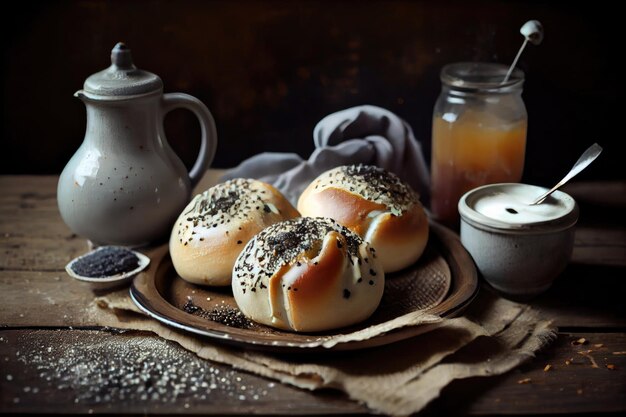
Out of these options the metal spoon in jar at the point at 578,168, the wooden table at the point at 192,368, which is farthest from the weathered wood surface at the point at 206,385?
the metal spoon in jar at the point at 578,168

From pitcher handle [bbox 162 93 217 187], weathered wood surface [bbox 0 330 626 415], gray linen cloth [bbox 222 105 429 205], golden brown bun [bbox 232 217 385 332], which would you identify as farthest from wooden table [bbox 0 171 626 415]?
gray linen cloth [bbox 222 105 429 205]

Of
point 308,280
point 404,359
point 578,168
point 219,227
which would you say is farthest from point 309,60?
point 404,359

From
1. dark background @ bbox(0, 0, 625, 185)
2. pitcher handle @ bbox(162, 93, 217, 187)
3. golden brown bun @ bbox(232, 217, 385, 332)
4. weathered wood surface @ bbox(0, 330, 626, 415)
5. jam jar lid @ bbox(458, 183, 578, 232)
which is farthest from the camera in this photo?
dark background @ bbox(0, 0, 625, 185)

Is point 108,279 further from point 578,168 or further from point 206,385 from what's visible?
point 578,168

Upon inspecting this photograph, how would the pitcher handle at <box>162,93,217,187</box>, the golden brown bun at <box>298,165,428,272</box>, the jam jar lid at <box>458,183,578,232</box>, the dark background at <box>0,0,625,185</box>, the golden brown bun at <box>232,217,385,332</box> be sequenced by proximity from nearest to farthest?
the golden brown bun at <box>232,217,385,332</box> < the jam jar lid at <box>458,183,578,232</box> < the golden brown bun at <box>298,165,428,272</box> < the pitcher handle at <box>162,93,217,187</box> < the dark background at <box>0,0,625,185</box>

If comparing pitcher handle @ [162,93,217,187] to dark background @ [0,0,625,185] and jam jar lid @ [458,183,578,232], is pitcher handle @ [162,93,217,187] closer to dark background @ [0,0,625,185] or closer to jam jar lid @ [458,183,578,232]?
dark background @ [0,0,625,185]

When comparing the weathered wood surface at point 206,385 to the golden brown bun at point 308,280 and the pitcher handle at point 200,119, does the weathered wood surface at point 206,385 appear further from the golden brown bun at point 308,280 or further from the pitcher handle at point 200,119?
the pitcher handle at point 200,119
